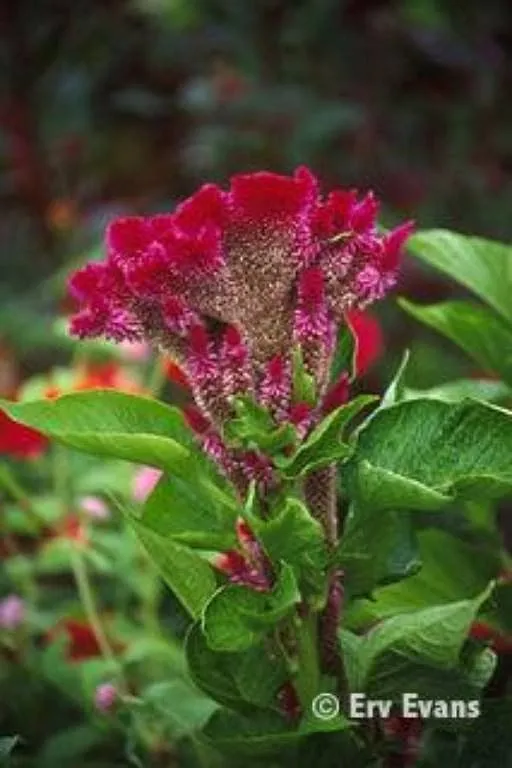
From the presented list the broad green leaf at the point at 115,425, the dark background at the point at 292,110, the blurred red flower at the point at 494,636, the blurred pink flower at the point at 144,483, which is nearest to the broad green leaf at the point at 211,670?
the broad green leaf at the point at 115,425

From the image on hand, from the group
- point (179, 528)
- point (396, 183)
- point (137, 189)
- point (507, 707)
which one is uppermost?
point (137, 189)

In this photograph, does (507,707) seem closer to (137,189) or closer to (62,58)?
(62,58)

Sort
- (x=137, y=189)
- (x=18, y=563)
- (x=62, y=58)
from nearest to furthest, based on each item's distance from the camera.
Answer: (x=18, y=563), (x=62, y=58), (x=137, y=189)

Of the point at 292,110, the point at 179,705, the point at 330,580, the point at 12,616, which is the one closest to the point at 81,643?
the point at 12,616

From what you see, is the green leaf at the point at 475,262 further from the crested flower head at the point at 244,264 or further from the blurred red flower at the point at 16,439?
the blurred red flower at the point at 16,439

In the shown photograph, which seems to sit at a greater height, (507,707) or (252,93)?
(252,93)

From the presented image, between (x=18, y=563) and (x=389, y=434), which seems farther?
(x=18, y=563)

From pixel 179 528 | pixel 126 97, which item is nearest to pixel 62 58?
pixel 126 97
